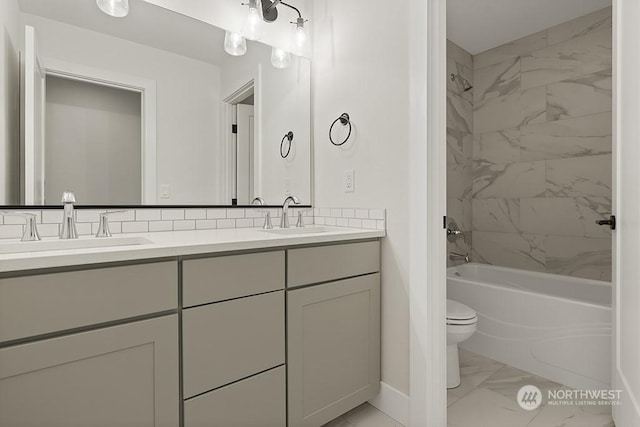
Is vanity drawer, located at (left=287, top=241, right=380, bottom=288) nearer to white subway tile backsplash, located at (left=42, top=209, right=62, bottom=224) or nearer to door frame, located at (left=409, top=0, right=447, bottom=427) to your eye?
door frame, located at (left=409, top=0, right=447, bottom=427)

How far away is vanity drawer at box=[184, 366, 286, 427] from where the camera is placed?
1136 mm

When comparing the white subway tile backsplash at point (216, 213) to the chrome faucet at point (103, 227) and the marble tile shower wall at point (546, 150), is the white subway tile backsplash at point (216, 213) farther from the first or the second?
the marble tile shower wall at point (546, 150)

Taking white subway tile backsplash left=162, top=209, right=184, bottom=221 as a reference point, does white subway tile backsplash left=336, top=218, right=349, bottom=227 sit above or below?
below

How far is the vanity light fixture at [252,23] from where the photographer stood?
72.8 inches

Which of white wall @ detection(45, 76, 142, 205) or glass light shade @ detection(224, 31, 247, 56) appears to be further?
glass light shade @ detection(224, 31, 247, 56)

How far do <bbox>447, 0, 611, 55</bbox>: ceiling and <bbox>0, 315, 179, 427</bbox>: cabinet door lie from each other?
111 inches

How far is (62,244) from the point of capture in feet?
4.09

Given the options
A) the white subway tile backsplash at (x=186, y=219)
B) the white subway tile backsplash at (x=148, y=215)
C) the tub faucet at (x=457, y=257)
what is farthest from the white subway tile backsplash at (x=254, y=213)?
the tub faucet at (x=457, y=257)

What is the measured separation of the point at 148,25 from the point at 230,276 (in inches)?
49.9

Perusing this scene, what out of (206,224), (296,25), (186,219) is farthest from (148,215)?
(296,25)

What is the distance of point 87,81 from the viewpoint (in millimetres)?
1471

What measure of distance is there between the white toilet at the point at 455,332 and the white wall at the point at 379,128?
0.44m

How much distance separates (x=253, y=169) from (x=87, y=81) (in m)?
0.84

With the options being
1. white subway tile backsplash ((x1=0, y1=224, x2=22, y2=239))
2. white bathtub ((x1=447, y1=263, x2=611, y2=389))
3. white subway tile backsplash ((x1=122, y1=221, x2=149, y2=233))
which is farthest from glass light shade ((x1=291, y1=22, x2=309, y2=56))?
white bathtub ((x1=447, y1=263, x2=611, y2=389))
